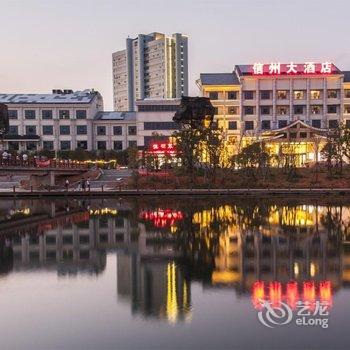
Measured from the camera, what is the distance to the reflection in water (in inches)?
699

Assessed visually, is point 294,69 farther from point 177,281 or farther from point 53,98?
point 177,281

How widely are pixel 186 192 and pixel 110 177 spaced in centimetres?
1664

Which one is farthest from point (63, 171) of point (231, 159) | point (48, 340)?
point (48, 340)

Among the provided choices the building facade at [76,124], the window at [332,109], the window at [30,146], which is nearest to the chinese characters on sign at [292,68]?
the window at [332,109]

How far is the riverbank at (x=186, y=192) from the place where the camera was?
2069 inches

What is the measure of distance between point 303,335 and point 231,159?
49.2 m

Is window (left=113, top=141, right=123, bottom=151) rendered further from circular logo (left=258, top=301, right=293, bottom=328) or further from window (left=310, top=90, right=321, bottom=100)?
circular logo (left=258, top=301, right=293, bottom=328)

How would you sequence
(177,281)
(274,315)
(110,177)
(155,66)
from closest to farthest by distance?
(274,315) < (177,281) < (110,177) < (155,66)

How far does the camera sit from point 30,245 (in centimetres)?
2742

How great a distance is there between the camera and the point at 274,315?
14.9 m

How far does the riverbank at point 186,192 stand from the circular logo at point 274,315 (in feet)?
121

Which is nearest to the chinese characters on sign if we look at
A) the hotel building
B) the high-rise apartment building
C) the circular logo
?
the hotel building

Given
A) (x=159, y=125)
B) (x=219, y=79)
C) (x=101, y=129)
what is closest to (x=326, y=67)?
(x=219, y=79)

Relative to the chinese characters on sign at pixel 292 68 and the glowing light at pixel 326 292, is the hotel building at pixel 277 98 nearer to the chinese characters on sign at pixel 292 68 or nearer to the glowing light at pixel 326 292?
the chinese characters on sign at pixel 292 68
